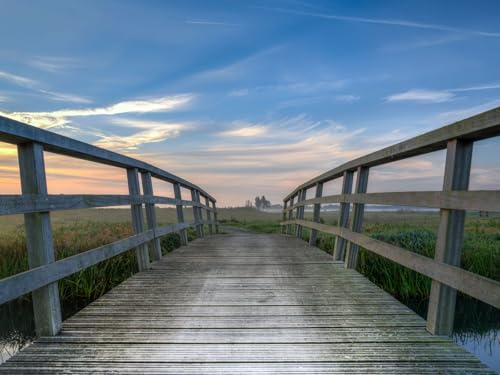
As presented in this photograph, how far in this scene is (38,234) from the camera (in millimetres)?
2223

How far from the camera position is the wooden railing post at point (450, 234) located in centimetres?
214

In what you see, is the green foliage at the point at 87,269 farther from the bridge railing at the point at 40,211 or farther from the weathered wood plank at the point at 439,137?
the weathered wood plank at the point at 439,137

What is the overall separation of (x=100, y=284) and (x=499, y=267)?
594 cm

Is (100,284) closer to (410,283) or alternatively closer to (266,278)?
(266,278)

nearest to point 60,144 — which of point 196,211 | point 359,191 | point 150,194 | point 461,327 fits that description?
point 150,194

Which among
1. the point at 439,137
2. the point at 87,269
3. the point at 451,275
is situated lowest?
the point at 87,269

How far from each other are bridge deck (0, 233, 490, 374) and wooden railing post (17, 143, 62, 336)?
125mm

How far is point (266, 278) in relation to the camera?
3701mm

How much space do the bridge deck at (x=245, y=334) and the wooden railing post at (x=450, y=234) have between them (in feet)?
0.46

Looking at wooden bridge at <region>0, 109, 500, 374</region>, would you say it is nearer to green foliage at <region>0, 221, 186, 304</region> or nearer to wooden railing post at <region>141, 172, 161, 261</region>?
wooden railing post at <region>141, 172, 161, 261</region>

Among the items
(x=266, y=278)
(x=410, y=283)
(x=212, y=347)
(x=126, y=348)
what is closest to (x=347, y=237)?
(x=266, y=278)

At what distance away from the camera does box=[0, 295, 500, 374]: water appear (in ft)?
10.4

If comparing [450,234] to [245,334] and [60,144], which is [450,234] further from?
[60,144]

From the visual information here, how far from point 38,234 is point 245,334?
148 centimetres
